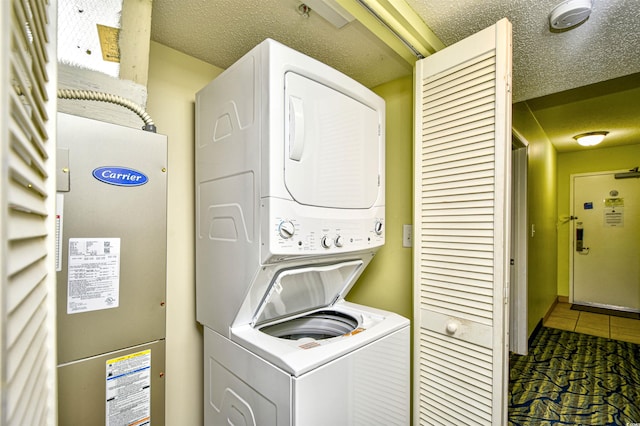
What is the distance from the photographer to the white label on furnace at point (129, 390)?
1.13 metres

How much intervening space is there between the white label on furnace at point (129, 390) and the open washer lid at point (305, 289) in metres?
0.49

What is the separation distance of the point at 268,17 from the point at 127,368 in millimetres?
1732

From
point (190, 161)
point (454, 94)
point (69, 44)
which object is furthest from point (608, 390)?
point (69, 44)

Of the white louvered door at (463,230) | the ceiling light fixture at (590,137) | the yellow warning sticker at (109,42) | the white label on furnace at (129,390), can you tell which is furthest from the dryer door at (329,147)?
the ceiling light fixture at (590,137)

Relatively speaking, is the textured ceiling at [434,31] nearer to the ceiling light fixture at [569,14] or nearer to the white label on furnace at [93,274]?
the ceiling light fixture at [569,14]

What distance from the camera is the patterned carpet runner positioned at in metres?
2.38

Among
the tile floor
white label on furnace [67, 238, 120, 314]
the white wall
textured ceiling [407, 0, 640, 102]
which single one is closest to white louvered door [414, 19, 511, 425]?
textured ceiling [407, 0, 640, 102]

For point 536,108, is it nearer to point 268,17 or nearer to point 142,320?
point 268,17

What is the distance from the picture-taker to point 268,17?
61.0 inches

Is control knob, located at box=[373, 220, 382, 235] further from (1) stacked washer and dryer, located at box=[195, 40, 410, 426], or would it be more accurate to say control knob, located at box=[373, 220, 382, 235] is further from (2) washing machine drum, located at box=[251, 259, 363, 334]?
(2) washing machine drum, located at box=[251, 259, 363, 334]

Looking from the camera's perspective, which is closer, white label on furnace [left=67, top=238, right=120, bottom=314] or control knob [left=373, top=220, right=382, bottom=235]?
white label on furnace [left=67, top=238, right=120, bottom=314]

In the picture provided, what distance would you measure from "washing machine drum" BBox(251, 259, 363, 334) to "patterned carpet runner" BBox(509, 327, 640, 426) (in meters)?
1.77

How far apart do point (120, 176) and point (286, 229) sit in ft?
2.19

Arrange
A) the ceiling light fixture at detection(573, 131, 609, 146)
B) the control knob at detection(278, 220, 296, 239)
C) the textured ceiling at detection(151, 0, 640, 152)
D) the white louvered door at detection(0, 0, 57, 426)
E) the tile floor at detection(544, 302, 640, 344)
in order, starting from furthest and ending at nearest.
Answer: the ceiling light fixture at detection(573, 131, 609, 146)
the tile floor at detection(544, 302, 640, 344)
the textured ceiling at detection(151, 0, 640, 152)
the control knob at detection(278, 220, 296, 239)
the white louvered door at detection(0, 0, 57, 426)
